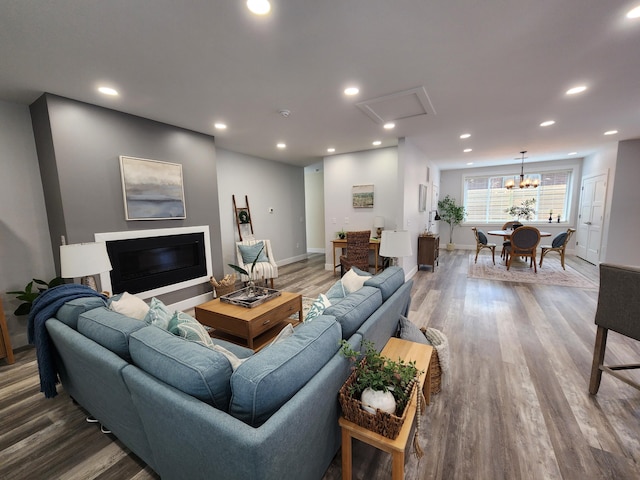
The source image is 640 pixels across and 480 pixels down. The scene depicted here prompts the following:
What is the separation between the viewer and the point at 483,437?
1625 millimetres

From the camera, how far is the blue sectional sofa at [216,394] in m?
0.90

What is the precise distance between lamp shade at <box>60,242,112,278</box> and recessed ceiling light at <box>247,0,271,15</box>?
2216 millimetres

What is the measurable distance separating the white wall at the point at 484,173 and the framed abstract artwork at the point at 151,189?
7.91m

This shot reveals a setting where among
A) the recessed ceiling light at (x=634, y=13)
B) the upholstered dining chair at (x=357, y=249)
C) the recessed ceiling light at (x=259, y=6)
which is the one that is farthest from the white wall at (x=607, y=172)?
the recessed ceiling light at (x=259, y=6)

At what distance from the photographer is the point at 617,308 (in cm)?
178

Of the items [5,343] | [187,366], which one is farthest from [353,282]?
[5,343]

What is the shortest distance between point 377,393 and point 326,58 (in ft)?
7.62

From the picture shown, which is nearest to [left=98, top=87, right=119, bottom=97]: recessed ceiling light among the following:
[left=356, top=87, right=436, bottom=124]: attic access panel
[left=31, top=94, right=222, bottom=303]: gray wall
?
[left=31, top=94, right=222, bottom=303]: gray wall

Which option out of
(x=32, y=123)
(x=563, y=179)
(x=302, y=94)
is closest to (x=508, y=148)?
(x=563, y=179)

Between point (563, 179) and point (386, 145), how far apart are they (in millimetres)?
5853

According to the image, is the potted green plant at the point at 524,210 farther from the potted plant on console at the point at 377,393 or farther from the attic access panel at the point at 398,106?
the potted plant on console at the point at 377,393

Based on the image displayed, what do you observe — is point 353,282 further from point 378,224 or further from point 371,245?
point 378,224

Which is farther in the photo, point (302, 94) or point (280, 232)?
point (280, 232)

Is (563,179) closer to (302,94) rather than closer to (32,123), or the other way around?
(302,94)
